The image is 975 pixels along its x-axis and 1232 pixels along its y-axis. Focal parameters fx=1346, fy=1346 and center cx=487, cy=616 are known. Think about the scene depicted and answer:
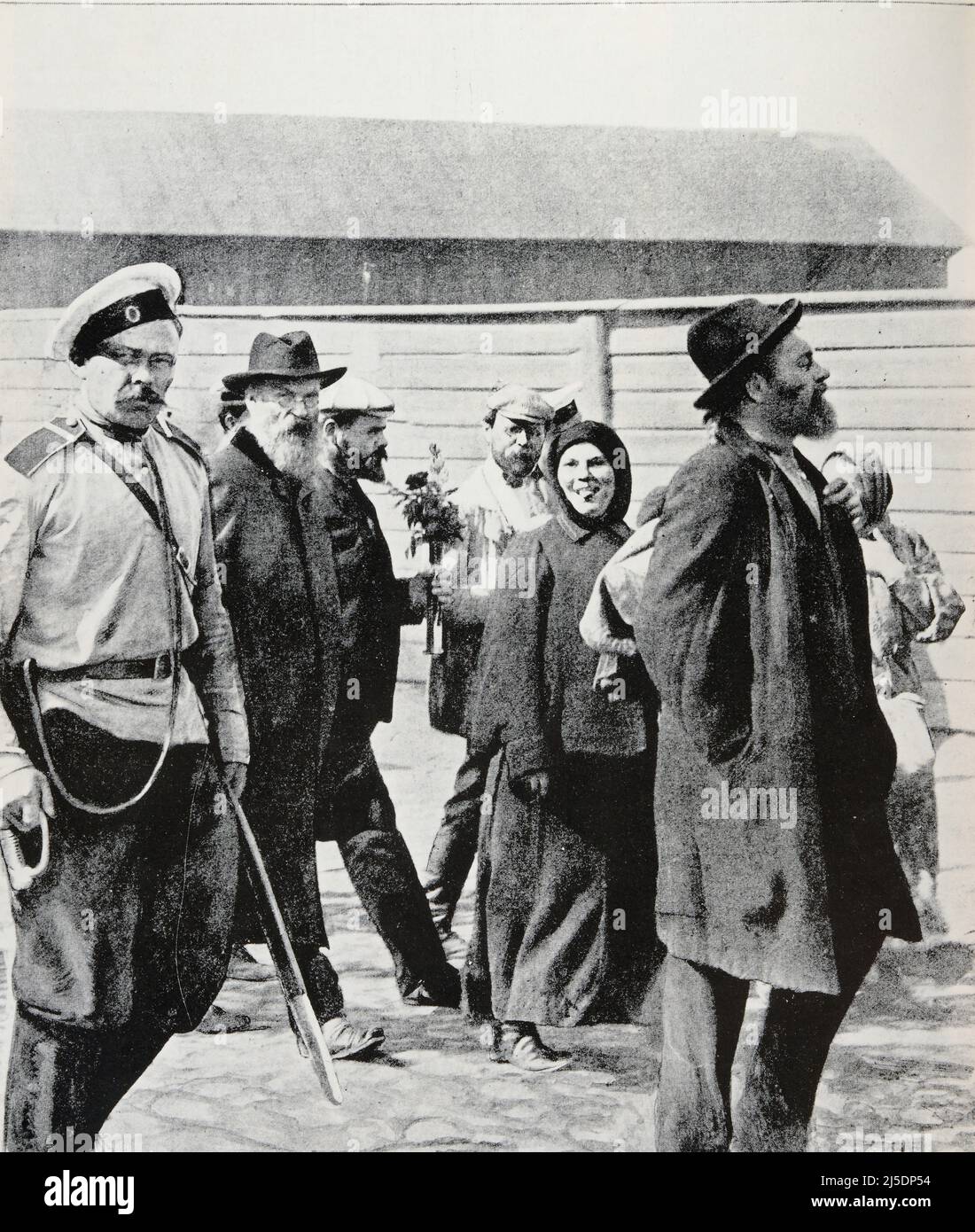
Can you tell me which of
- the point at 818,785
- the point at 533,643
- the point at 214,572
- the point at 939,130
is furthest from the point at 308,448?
the point at 939,130

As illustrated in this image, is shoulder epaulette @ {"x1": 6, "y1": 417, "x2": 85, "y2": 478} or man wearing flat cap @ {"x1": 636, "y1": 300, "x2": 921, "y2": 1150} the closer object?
man wearing flat cap @ {"x1": 636, "y1": 300, "x2": 921, "y2": 1150}

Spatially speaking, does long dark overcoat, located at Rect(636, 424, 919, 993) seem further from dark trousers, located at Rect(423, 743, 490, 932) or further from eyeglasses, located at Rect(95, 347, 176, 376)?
eyeglasses, located at Rect(95, 347, 176, 376)

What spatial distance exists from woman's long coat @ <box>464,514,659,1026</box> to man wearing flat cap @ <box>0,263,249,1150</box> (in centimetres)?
79

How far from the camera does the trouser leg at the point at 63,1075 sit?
373cm

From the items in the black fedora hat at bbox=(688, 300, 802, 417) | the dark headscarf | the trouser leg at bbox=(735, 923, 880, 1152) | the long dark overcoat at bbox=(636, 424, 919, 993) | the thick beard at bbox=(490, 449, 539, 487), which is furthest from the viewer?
the thick beard at bbox=(490, 449, 539, 487)

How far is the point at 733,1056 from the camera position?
3676 mm

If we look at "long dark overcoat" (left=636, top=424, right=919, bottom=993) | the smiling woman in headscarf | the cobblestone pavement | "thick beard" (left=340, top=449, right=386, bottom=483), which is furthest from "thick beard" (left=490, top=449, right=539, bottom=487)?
the cobblestone pavement

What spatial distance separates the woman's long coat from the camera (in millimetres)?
3832

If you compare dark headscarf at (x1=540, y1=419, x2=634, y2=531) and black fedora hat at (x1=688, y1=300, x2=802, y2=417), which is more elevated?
black fedora hat at (x1=688, y1=300, x2=802, y2=417)

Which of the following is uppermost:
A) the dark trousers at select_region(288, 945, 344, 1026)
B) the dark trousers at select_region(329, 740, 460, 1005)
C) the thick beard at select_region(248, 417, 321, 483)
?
the thick beard at select_region(248, 417, 321, 483)

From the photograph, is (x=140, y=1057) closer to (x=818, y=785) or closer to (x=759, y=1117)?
(x=759, y=1117)

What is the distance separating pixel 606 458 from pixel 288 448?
94cm

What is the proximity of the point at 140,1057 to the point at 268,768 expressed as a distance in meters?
0.89

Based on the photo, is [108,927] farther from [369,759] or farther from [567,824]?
[567,824]
